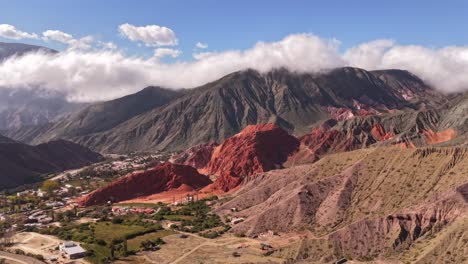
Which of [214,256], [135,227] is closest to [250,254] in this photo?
[214,256]

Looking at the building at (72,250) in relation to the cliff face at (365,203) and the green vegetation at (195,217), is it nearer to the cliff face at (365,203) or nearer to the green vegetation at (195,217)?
the green vegetation at (195,217)

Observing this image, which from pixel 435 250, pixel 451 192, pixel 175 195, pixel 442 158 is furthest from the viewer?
pixel 175 195

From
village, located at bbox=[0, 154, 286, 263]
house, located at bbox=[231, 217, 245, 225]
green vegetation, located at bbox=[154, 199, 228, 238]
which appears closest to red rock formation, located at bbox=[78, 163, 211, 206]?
village, located at bbox=[0, 154, 286, 263]

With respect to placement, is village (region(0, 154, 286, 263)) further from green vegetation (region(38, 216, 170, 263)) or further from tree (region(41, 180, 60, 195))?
tree (region(41, 180, 60, 195))

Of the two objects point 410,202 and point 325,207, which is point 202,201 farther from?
point 410,202

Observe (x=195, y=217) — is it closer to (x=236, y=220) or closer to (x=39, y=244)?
(x=236, y=220)

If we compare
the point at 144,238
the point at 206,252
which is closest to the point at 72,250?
the point at 144,238
